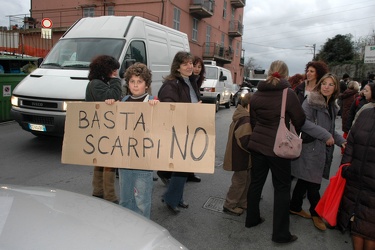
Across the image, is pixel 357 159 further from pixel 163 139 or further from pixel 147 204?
pixel 147 204

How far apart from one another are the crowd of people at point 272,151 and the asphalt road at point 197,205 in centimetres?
12

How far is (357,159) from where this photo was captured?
2738 mm

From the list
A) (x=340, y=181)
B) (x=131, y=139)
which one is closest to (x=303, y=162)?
(x=340, y=181)

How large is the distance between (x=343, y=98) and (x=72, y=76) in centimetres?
639

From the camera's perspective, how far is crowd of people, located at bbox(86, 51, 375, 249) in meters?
2.76

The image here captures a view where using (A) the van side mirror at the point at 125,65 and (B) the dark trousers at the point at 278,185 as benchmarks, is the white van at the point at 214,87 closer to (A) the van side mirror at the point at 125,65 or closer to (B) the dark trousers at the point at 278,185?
(A) the van side mirror at the point at 125,65

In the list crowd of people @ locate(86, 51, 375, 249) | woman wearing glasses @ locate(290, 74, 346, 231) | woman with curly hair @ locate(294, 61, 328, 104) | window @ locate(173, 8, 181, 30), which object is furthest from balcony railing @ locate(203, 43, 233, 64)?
woman wearing glasses @ locate(290, 74, 346, 231)

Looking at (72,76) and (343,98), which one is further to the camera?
(343,98)

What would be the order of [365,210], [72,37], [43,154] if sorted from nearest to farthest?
[365,210]
[43,154]
[72,37]

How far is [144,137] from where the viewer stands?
276 centimetres

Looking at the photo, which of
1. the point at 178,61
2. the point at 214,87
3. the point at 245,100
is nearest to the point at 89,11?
the point at 214,87

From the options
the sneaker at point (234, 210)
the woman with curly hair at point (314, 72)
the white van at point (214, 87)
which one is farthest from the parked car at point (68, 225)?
the white van at point (214, 87)

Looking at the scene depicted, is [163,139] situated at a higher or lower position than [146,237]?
higher

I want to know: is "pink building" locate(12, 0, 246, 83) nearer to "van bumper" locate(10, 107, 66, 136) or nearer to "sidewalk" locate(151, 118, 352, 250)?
"van bumper" locate(10, 107, 66, 136)
